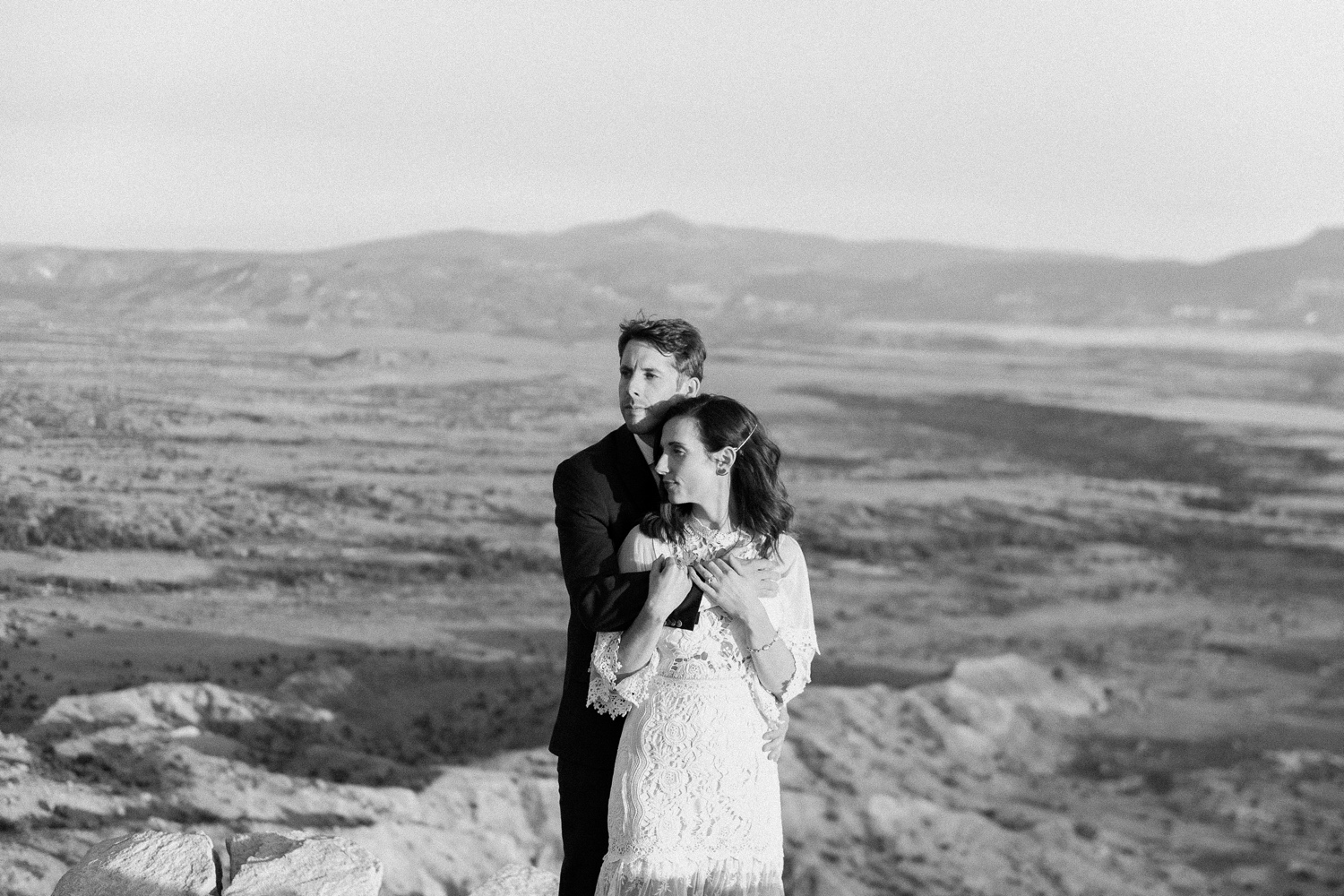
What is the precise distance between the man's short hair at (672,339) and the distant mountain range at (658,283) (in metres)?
6.68

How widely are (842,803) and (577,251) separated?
509cm

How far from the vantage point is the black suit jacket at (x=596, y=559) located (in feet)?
7.06

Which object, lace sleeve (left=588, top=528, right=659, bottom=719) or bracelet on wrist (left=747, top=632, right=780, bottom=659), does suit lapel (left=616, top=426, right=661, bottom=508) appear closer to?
lace sleeve (left=588, top=528, right=659, bottom=719)

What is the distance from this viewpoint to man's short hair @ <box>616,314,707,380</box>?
225 centimetres

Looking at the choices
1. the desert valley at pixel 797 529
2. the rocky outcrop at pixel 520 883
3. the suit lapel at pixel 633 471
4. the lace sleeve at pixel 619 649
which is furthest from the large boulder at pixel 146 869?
the suit lapel at pixel 633 471

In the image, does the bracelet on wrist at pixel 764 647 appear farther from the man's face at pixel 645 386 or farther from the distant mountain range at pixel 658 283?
the distant mountain range at pixel 658 283

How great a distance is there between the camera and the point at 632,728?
224 centimetres

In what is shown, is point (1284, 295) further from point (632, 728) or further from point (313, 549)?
point (632, 728)

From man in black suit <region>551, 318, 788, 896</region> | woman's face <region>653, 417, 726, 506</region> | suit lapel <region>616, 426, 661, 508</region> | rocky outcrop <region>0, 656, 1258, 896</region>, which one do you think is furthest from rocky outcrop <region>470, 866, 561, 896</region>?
woman's face <region>653, 417, 726, 506</region>

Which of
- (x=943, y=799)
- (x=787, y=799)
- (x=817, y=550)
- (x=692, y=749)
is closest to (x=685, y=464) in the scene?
(x=692, y=749)

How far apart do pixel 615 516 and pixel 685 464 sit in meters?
0.18

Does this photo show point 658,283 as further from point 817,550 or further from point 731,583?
point 731,583

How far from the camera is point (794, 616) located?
89.4 inches

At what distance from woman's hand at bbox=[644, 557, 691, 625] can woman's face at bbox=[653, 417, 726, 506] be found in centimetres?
14
